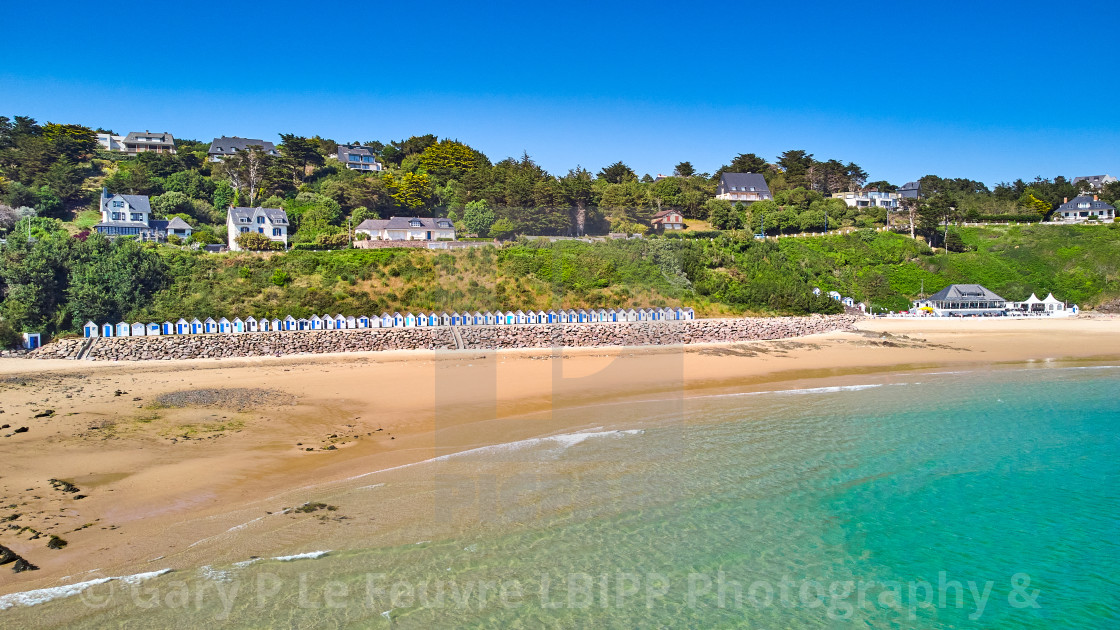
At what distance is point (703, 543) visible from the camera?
9.64 metres

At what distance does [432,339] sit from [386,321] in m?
2.70

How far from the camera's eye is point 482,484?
1160 centimetres

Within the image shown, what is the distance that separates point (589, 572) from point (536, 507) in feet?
6.96

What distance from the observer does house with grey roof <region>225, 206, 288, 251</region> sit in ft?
161

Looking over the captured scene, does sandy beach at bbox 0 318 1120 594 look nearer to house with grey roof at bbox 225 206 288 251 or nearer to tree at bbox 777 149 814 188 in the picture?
house with grey roof at bbox 225 206 288 251

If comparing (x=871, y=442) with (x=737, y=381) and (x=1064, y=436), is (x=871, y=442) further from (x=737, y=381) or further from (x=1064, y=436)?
(x=737, y=381)

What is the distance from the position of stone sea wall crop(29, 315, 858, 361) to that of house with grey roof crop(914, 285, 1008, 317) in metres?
13.4

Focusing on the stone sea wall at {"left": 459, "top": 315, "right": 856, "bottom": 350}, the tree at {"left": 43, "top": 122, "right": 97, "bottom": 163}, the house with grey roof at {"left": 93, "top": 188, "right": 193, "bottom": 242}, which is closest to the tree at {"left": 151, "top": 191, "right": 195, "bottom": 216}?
the house with grey roof at {"left": 93, "top": 188, "right": 193, "bottom": 242}

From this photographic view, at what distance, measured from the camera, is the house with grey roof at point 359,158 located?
8512 centimetres

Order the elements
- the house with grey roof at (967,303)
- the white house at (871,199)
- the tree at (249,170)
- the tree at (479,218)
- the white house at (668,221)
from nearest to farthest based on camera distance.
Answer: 1. the house with grey roof at (967,303)
2. the tree at (479,218)
3. the white house at (668,221)
4. the tree at (249,170)
5. the white house at (871,199)

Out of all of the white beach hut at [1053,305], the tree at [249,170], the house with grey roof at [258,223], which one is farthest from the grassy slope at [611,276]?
the tree at [249,170]

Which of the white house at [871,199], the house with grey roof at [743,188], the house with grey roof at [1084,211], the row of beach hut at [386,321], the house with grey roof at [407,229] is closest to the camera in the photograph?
the row of beach hut at [386,321]

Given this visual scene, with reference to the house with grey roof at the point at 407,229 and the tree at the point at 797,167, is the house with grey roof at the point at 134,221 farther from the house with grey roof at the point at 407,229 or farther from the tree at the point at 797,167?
the tree at the point at 797,167

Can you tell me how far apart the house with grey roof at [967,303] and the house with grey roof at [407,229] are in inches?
1366
